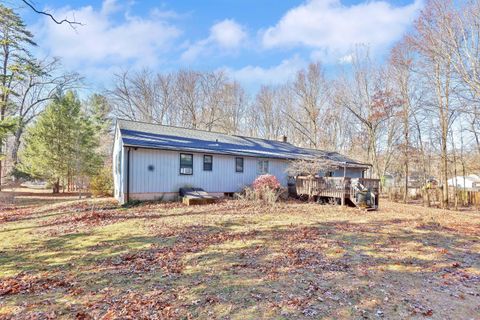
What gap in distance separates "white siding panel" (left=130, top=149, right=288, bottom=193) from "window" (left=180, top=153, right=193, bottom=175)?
0.18m

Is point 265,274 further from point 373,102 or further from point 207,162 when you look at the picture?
point 373,102

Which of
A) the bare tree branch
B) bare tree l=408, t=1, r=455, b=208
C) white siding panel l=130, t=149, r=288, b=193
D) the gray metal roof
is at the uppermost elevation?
bare tree l=408, t=1, r=455, b=208

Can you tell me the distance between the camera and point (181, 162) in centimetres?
1411

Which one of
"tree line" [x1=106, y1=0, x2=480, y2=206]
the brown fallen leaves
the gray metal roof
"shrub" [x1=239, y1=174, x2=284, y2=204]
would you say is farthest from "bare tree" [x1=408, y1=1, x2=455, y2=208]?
the brown fallen leaves

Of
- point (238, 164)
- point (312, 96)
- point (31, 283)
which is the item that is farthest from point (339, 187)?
point (312, 96)

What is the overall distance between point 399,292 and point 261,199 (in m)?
9.93

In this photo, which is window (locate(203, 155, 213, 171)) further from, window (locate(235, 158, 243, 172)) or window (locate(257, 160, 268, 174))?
window (locate(257, 160, 268, 174))

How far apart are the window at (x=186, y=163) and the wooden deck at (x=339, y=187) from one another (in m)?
6.80

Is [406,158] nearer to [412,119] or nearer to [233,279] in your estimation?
[412,119]

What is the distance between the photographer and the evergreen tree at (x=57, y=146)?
20.6m

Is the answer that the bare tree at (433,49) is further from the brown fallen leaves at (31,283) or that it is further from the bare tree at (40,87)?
the bare tree at (40,87)

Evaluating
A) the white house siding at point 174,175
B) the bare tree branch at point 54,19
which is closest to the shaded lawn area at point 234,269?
the white house siding at point 174,175

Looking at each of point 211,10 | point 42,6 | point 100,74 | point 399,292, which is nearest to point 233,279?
point 399,292

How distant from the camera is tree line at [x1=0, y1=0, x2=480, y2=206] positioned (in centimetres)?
1292
